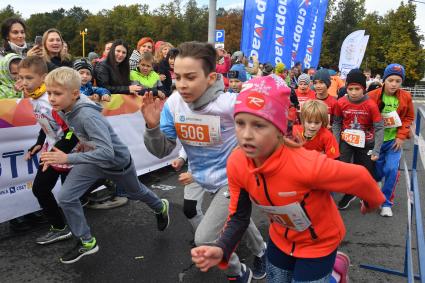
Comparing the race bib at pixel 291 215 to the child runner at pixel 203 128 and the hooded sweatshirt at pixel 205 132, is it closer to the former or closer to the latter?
the child runner at pixel 203 128

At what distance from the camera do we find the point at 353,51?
14938 mm

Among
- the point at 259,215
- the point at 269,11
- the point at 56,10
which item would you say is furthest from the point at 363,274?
the point at 56,10

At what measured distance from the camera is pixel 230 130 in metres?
2.97

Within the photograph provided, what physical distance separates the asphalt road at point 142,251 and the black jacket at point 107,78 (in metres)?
1.74

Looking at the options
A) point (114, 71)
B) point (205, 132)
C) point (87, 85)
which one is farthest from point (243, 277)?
point (114, 71)

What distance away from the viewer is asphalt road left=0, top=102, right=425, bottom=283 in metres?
3.26

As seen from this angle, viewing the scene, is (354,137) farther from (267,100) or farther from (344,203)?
(267,100)

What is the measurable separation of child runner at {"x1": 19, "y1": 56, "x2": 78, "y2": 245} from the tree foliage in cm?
4443

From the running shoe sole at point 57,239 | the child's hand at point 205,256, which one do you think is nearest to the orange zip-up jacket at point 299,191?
the child's hand at point 205,256

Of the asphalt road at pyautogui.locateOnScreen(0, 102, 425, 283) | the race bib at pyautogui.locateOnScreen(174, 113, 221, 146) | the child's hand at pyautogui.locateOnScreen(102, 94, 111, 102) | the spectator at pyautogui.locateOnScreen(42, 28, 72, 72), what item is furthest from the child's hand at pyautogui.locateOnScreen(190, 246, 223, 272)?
the spectator at pyautogui.locateOnScreen(42, 28, 72, 72)

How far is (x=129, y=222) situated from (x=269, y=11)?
385 inches

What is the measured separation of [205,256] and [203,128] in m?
1.35

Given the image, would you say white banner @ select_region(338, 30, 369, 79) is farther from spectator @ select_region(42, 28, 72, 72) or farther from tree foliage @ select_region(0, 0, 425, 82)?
tree foliage @ select_region(0, 0, 425, 82)

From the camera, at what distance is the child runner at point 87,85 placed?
5.04 meters
